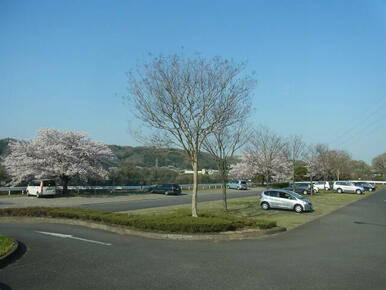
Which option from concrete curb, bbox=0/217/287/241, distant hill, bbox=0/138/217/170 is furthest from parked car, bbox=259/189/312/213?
concrete curb, bbox=0/217/287/241

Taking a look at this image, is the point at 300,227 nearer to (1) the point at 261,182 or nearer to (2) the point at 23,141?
(2) the point at 23,141

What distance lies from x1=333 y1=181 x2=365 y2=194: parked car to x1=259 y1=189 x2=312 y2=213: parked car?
90.1 feet

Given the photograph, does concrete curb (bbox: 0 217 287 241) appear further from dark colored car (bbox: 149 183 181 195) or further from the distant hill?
dark colored car (bbox: 149 183 181 195)

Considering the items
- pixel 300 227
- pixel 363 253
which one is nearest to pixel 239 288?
pixel 363 253

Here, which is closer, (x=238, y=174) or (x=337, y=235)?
(x=337, y=235)

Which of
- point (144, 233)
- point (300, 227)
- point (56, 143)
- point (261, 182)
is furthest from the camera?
point (261, 182)

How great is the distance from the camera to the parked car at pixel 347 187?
4503cm

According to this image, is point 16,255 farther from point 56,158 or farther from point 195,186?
point 56,158

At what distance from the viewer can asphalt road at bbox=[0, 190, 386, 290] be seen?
6121mm

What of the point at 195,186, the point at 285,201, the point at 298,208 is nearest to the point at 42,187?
the point at 195,186

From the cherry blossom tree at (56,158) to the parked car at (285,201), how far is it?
19.0m

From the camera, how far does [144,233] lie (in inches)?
450

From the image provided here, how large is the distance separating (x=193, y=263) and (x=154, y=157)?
13.1 m

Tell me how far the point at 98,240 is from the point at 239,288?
19.3ft
